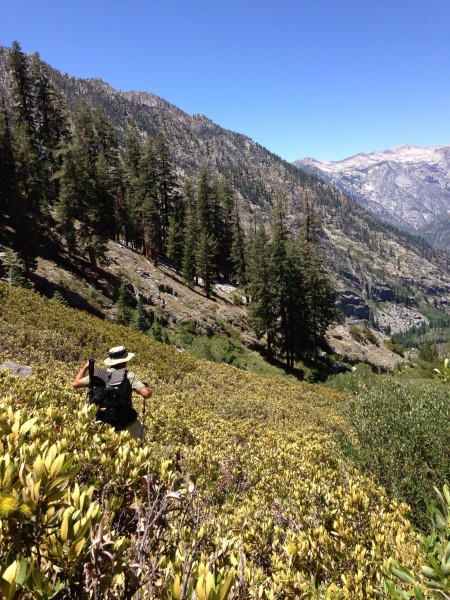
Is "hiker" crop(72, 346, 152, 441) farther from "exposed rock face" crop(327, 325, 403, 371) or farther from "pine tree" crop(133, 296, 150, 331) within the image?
"exposed rock face" crop(327, 325, 403, 371)

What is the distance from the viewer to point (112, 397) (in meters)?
5.48

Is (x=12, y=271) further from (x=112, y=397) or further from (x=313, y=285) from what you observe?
(x=313, y=285)

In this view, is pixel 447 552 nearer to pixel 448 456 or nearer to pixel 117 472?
pixel 117 472

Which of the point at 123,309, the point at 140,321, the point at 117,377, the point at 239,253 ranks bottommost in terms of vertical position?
the point at 140,321

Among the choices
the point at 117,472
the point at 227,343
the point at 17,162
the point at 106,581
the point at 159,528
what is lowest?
the point at 227,343

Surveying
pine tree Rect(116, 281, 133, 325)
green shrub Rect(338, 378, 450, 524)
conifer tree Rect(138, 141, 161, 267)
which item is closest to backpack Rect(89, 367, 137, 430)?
green shrub Rect(338, 378, 450, 524)

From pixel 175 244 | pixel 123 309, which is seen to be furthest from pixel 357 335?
pixel 123 309

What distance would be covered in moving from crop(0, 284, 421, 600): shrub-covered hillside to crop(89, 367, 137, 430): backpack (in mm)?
631

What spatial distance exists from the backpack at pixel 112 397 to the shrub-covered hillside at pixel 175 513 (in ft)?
2.07

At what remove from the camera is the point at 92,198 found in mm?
35656

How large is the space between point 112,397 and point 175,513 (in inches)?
87.8

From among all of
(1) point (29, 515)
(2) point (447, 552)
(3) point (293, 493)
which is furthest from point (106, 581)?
(3) point (293, 493)

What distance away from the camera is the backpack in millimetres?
5391

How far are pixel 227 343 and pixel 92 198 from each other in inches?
758
